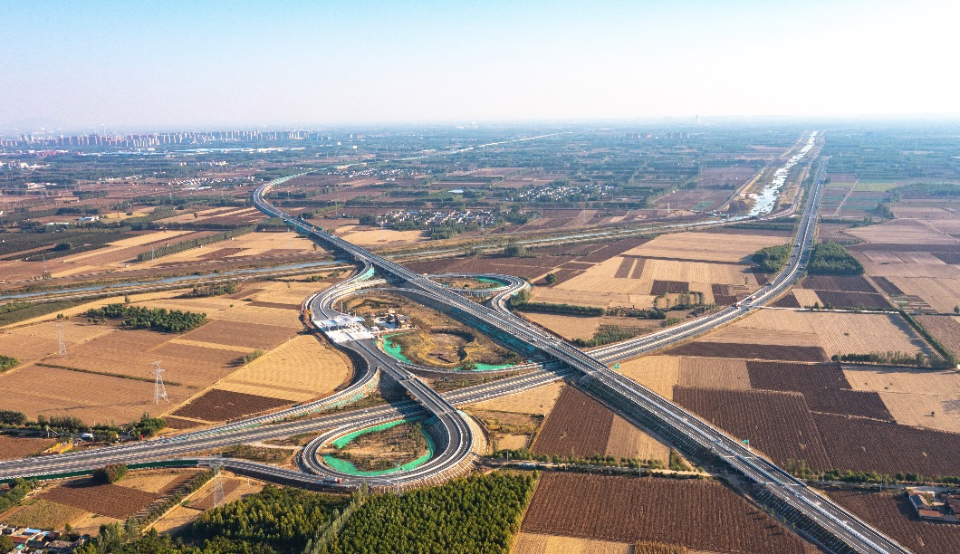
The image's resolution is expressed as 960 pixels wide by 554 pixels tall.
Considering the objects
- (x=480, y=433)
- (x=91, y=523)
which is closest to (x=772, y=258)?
(x=480, y=433)

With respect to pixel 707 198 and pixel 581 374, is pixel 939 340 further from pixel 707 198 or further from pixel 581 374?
pixel 707 198

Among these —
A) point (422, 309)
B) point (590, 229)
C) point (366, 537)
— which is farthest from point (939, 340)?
point (590, 229)

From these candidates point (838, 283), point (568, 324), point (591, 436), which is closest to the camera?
point (591, 436)

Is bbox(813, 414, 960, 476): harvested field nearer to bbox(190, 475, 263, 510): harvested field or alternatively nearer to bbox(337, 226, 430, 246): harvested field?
bbox(190, 475, 263, 510): harvested field

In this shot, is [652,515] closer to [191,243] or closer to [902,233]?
[191,243]

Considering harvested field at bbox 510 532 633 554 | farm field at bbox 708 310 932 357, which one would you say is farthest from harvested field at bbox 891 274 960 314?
harvested field at bbox 510 532 633 554

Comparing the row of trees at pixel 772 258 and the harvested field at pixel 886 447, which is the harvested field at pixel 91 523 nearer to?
the harvested field at pixel 886 447

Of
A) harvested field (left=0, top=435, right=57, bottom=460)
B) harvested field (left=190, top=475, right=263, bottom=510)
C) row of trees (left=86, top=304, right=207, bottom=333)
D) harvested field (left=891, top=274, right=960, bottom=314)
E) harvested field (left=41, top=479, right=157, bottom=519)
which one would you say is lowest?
harvested field (left=190, top=475, right=263, bottom=510)
